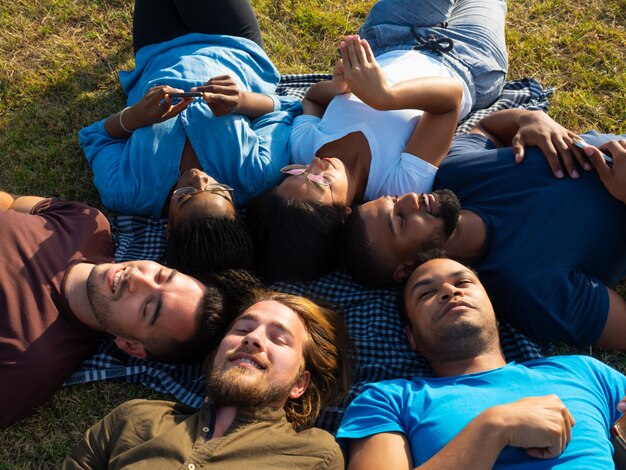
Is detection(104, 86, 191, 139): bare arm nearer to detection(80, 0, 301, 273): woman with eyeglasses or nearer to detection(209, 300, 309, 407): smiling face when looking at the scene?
detection(80, 0, 301, 273): woman with eyeglasses

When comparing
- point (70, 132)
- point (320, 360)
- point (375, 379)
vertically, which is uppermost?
point (70, 132)

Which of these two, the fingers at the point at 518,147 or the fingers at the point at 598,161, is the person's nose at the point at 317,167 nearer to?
the fingers at the point at 518,147

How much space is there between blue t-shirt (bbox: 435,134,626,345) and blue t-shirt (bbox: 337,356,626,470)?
375 mm

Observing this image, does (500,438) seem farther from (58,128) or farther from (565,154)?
(58,128)

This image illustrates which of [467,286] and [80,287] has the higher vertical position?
[467,286]

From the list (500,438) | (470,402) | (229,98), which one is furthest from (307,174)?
(500,438)

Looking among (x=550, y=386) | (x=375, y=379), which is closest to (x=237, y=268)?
(x=375, y=379)

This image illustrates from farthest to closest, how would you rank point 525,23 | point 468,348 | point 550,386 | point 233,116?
point 525,23
point 233,116
point 468,348
point 550,386

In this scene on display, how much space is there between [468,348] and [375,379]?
0.65 m

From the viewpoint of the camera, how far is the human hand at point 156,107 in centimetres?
420

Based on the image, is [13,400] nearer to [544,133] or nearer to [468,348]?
[468,348]

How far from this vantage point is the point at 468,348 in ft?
11.0

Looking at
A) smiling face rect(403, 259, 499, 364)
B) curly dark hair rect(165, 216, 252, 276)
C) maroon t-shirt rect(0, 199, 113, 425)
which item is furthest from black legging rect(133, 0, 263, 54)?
smiling face rect(403, 259, 499, 364)

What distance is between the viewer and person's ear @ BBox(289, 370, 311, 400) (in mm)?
3342
